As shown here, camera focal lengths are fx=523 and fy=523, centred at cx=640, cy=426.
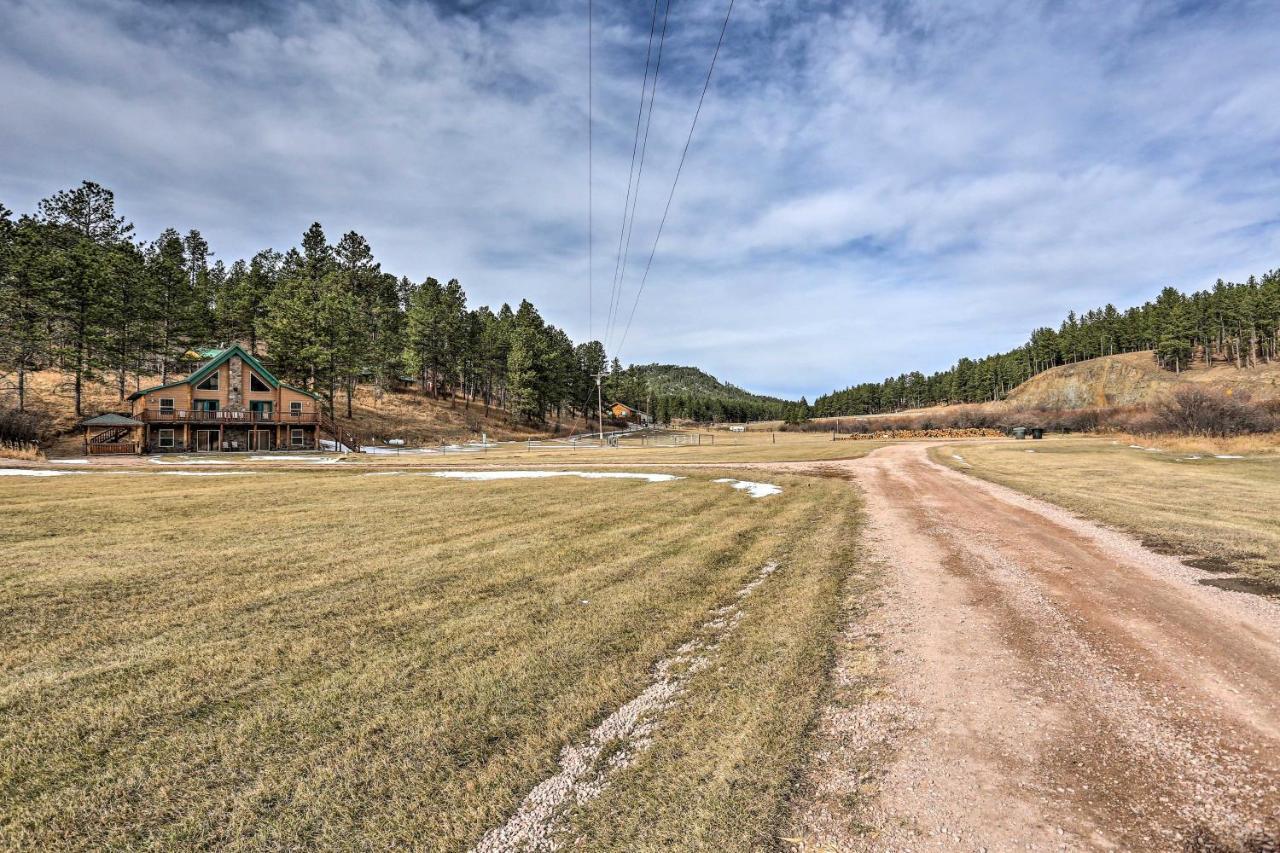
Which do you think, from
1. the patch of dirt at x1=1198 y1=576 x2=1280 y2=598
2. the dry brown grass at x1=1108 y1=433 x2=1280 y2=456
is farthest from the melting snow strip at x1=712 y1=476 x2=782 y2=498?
the dry brown grass at x1=1108 y1=433 x2=1280 y2=456

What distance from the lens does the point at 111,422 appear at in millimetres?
40938

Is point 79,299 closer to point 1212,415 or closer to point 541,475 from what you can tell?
point 541,475

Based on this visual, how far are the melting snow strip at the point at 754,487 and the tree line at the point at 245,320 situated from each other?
161ft

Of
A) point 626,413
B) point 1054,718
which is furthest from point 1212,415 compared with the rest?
point 626,413

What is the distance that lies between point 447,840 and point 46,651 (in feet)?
17.5

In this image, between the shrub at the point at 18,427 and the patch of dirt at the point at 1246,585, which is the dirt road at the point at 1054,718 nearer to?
the patch of dirt at the point at 1246,585

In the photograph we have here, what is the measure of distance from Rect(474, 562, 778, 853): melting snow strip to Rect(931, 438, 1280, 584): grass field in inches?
346

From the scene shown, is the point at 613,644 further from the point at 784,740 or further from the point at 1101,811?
the point at 1101,811

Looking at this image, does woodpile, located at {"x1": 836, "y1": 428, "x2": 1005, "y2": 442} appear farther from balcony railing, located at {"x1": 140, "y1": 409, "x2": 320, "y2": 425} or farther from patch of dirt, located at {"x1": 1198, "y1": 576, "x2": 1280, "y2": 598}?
patch of dirt, located at {"x1": 1198, "y1": 576, "x2": 1280, "y2": 598}

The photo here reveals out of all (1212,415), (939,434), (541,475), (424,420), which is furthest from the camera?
(939,434)

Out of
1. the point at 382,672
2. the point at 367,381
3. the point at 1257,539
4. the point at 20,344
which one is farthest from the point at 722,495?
the point at 367,381

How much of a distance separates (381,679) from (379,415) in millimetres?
66604

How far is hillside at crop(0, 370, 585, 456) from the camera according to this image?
43.5 metres

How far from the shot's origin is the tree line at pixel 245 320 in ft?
142
